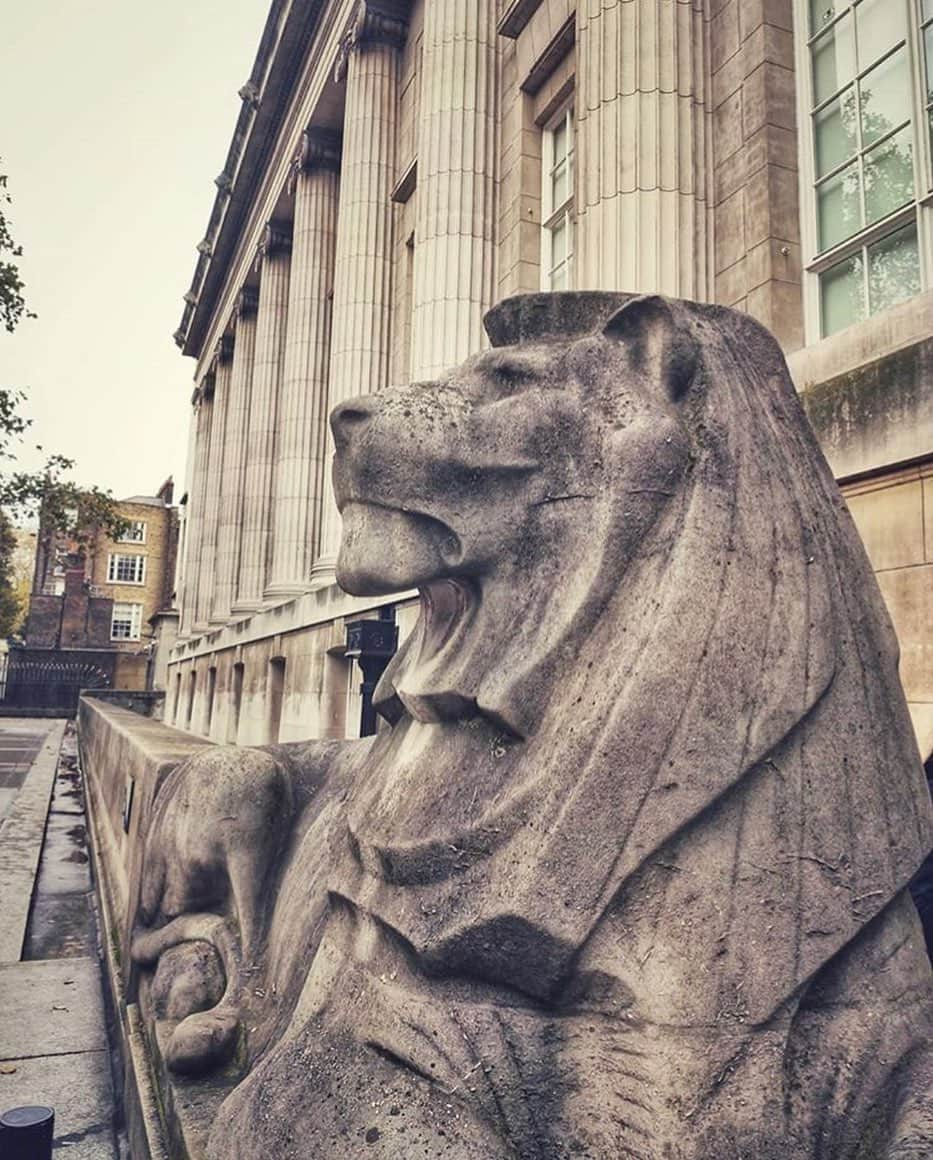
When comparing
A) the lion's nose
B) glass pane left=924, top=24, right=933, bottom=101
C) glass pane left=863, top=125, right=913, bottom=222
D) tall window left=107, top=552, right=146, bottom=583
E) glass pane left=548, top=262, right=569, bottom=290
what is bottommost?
the lion's nose

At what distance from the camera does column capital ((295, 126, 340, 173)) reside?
16.5m

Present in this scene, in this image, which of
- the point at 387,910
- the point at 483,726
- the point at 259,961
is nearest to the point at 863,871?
the point at 483,726

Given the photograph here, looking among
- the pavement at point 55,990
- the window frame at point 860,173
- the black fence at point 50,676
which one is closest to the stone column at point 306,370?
the pavement at point 55,990

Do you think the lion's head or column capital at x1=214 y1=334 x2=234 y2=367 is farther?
column capital at x1=214 y1=334 x2=234 y2=367

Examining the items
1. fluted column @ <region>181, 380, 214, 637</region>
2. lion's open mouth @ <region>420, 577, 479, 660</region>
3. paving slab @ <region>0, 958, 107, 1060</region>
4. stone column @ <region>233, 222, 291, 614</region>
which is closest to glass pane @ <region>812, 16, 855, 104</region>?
lion's open mouth @ <region>420, 577, 479, 660</region>

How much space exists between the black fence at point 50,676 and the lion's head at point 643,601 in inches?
1570

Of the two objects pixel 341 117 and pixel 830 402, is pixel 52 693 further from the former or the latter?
pixel 830 402

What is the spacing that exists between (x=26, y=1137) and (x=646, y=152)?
6496 millimetres

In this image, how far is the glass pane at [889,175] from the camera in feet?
17.3

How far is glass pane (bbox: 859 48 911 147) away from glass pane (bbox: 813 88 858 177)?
17 centimetres

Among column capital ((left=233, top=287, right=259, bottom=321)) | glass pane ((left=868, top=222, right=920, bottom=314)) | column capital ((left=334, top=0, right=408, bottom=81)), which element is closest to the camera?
glass pane ((left=868, top=222, right=920, bottom=314))

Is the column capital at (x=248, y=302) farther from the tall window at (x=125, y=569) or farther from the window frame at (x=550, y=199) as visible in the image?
the tall window at (x=125, y=569)

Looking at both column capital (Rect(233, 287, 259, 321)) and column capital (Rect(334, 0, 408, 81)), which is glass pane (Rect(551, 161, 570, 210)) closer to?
column capital (Rect(334, 0, 408, 81))

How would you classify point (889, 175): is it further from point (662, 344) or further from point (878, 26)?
point (662, 344)
